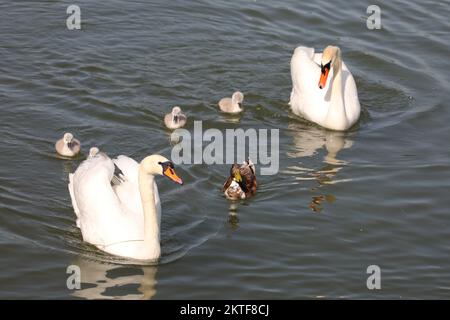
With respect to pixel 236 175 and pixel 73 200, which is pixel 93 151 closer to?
pixel 73 200

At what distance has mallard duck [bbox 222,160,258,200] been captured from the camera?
45.8 feet

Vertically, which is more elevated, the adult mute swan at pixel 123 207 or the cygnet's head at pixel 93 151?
the cygnet's head at pixel 93 151

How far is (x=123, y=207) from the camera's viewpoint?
12797 mm

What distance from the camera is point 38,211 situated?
13391mm

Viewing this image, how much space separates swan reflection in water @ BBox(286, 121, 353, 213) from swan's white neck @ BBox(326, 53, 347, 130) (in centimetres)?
16

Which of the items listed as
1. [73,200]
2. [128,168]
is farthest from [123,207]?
[73,200]

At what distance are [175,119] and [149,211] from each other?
3.75 meters

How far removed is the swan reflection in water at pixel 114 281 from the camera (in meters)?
11.8

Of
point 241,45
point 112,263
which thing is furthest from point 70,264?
point 241,45

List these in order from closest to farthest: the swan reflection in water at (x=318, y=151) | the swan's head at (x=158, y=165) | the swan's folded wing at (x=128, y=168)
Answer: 1. the swan's head at (x=158, y=165)
2. the swan's folded wing at (x=128, y=168)
3. the swan reflection in water at (x=318, y=151)

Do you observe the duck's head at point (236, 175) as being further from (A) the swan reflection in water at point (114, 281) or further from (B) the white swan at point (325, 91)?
(B) the white swan at point (325, 91)

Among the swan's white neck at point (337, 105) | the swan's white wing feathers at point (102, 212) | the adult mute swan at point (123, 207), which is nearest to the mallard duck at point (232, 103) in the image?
the swan's white neck at point (337, 105)

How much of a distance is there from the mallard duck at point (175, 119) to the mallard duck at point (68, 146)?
5.00 ft

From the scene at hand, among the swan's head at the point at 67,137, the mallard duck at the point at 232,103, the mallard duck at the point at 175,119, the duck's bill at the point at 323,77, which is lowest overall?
the swan's head at the point at 67,137
